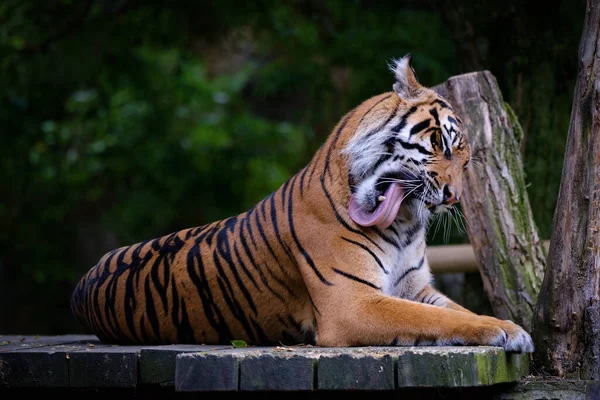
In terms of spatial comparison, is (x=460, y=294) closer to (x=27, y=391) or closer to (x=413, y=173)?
(x=413, y=173)

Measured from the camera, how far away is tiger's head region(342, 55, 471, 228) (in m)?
4.34

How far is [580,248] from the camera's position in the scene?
4203mm

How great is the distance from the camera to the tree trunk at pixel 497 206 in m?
5.42

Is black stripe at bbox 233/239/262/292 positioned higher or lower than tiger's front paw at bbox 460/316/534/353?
higher

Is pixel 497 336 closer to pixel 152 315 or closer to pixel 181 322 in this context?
pixel 181 322

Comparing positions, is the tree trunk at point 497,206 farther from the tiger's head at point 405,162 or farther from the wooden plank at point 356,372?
the wooden plank at point 356,372

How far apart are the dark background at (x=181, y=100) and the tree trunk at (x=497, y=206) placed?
1.38 meters

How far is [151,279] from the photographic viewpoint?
495 cm

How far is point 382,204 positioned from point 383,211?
4 cm

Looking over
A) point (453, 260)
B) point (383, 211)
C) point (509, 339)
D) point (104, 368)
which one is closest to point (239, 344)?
point (104, 368)

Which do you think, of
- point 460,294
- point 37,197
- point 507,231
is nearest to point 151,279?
point 507,231

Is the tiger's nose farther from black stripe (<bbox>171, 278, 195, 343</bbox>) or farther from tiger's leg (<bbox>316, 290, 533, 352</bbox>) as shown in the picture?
black stripe (<bbox>171, 278, 195, 343</bbox>)

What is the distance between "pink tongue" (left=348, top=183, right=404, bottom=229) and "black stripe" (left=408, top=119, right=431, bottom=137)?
28 cm

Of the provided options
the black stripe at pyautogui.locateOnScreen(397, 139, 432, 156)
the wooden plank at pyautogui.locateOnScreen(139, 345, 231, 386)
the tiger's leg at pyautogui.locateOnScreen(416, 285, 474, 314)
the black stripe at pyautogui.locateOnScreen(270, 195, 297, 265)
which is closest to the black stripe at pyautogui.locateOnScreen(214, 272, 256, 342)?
the black stripe at pyautogui.locateOnScreen(270, 195, 297, 265)
